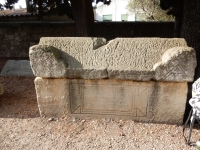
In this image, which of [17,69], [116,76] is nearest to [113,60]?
[116,76]

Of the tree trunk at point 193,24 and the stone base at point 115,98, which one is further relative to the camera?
the tree trunk at point 193,24

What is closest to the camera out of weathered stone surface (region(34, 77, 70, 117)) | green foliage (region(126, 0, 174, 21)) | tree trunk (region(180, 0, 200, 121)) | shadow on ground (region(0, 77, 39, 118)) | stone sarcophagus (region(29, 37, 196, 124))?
stone sarcophagus (region(29, 37, 196, 124))

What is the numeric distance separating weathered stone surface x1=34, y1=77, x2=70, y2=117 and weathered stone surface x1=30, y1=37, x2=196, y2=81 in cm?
12

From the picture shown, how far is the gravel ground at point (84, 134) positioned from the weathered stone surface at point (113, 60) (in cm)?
65

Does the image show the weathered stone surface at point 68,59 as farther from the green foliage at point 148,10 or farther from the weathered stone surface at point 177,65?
the green foliage at point 148,10

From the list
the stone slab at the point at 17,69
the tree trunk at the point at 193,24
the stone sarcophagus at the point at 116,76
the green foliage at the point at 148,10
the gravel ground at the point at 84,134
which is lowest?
the gravel ground at the point at 84,134

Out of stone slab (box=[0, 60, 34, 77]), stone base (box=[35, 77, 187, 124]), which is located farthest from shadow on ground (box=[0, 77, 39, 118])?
stone base (box=[35, 77, 187, 124])

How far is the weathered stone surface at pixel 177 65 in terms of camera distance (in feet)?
8.03

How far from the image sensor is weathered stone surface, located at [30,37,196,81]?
252cm

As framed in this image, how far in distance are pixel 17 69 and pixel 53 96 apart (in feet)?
10.6

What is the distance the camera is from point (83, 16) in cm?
570

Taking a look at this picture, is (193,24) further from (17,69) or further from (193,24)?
(17,69)

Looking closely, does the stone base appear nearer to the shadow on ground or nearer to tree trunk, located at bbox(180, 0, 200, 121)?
the shadow on ground

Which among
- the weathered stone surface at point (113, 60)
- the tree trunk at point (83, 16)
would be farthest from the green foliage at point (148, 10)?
the weathered stone surface at point (113, 60)
